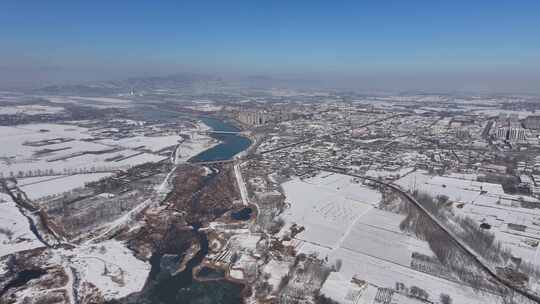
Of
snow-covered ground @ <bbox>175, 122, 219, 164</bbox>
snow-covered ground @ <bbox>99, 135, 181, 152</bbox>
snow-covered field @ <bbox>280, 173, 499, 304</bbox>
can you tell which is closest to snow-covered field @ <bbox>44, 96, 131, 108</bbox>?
snow-covered ground @ <bbox>175, 122, 219, 164</bbox>

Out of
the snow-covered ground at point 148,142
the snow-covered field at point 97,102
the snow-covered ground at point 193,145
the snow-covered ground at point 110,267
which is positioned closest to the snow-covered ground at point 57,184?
the snow-covered ground at point 193,145

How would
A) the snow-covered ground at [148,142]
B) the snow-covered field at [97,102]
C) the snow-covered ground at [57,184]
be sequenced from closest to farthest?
the snow-covered ground at [57,184], the snow-covered ground at [148,142], the snow-covered field at [97,102]

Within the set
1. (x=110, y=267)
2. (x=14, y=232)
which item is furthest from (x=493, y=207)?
(x=14, y=232)

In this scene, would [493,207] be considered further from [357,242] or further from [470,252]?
[357,242]

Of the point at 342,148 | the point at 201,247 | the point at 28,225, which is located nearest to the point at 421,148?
the point at 342,148

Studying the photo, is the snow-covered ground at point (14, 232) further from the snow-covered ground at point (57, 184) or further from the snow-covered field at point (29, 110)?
the snow-covered field at point (29, 110)

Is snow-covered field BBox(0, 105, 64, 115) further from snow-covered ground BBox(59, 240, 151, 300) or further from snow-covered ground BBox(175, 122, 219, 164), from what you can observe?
snow-covered ground BBox(59, 240, 151, 300)

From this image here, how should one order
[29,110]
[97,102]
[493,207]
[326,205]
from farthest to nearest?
[97,102], [29,110], [326,205], [493,207]

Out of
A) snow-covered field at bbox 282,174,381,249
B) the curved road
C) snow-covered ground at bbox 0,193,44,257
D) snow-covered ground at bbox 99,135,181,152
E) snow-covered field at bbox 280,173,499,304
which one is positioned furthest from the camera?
snow-covered ground at bbox 99,135,181,152

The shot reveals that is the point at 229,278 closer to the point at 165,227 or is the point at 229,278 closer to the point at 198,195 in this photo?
the point at 165,227
